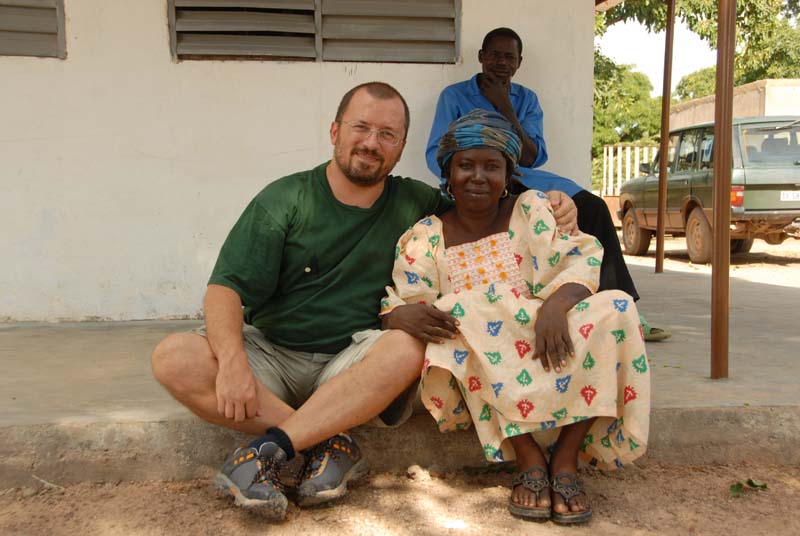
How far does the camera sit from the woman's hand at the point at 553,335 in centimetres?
233

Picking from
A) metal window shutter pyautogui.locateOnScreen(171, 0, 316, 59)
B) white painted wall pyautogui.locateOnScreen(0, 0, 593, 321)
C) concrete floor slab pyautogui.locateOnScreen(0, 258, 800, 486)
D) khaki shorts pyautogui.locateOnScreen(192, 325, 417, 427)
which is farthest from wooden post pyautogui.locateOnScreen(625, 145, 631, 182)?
khaki shorts pyautogui.locateOnScreen(192, 325, 417, 427)

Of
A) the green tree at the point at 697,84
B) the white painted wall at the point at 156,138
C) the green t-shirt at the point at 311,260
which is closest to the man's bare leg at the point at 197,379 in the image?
the green t-shirt at the point at 311,260

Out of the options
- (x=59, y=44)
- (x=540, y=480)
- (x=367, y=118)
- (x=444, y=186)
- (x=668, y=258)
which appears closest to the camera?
(x=540, y=480)

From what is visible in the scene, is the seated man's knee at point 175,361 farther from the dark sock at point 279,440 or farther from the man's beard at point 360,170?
the man's beard at point 360,170

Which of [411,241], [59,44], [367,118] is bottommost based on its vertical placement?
[411,241]

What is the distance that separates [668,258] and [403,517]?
935 cm

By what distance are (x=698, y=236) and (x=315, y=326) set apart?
8.32 metres

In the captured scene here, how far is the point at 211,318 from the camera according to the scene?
2.45 m

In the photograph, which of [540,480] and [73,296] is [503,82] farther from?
[73,296]

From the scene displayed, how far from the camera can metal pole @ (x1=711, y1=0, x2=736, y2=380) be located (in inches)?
121

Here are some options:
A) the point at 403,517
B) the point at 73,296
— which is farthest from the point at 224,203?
the point at 403,517

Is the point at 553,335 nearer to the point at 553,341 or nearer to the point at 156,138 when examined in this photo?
the point at 553,341

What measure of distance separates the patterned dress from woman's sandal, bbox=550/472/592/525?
16 centimetres

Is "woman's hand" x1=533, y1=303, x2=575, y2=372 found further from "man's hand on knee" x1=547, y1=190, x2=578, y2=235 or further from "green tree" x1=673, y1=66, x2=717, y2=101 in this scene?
"green tree" x1=673, y1=66, x2=717, y2=101
